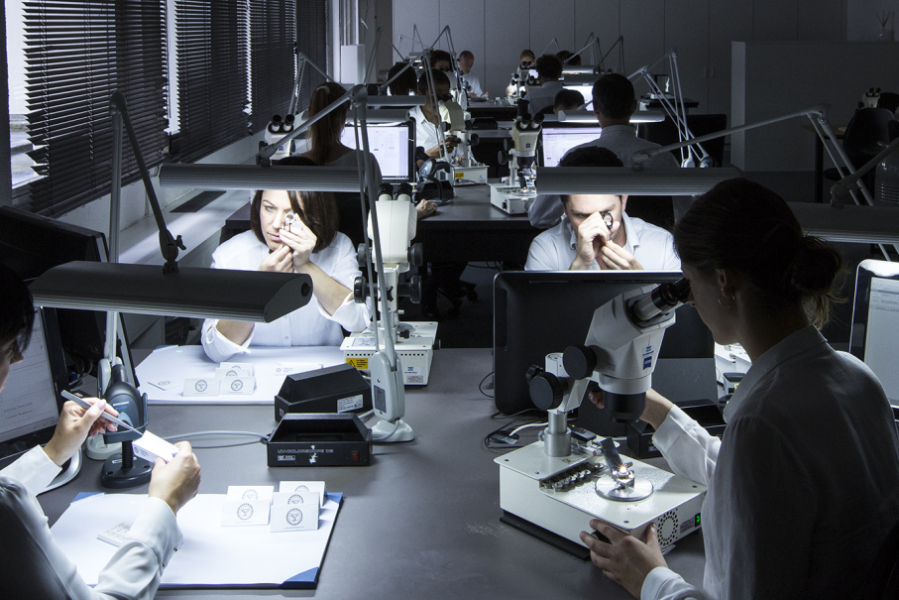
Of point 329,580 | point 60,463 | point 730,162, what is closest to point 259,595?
point 329,580

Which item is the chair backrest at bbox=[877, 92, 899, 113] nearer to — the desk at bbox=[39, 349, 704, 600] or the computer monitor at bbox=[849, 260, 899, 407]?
the computer monitor at bbox=[849, 260, 899, 407]

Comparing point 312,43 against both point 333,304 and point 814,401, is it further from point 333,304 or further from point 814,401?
point 814,401

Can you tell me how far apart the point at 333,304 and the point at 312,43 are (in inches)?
244

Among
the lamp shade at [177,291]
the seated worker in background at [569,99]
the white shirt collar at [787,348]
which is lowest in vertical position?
the white shirt collar at [787,348]

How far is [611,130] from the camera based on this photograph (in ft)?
12.7

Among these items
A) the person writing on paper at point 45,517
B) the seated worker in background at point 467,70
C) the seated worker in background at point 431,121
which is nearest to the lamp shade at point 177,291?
the person writing on paper at point 45,517

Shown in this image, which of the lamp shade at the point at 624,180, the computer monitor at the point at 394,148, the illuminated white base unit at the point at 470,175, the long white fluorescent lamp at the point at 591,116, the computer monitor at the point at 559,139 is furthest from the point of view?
the illuminated white base unit at the point at 470,175

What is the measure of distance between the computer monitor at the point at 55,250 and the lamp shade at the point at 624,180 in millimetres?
949

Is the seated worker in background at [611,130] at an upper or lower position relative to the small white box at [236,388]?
upper

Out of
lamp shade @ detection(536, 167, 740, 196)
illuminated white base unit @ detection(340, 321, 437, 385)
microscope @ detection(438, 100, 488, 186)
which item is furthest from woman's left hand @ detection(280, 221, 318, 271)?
microscope @ detection(438, 100, 488, 186)

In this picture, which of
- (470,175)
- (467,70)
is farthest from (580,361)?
(467,70)

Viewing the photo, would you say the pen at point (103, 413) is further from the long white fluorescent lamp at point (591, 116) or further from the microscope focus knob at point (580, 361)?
the long white fluorescent lamp at point (591, 116)

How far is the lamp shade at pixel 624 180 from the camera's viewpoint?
1588 millimetres

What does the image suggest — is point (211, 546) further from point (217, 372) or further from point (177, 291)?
point (217, 372)
